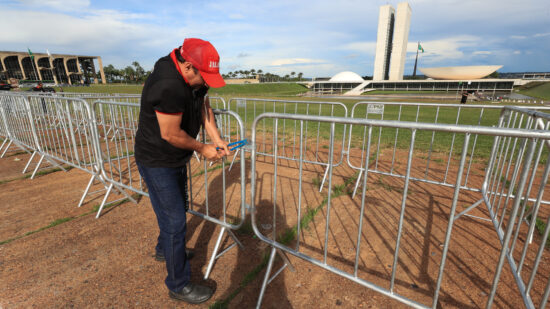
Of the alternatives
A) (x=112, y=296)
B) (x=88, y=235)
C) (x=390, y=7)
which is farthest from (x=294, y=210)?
(x=390, y=7)

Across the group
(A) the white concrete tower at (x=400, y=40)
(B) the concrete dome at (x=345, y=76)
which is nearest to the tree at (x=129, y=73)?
(B) the concrete dome at (x=345, y=76)

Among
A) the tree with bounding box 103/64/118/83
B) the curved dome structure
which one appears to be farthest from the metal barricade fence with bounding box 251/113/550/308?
the tree with bounding box 103/64/118/83

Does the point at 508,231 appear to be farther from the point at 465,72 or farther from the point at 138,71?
the point at 138,71

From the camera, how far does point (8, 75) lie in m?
71.7

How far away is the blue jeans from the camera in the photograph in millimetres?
2227

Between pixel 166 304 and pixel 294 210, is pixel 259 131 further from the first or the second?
pixel 166 304

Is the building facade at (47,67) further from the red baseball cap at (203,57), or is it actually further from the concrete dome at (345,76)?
the red baseball cap at (203,57)

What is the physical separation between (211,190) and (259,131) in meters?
5.30

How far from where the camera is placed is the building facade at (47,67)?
71188mm

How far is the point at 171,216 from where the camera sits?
2256mm

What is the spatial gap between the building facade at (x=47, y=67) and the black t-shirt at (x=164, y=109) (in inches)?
3516

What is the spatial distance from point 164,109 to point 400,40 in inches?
3404

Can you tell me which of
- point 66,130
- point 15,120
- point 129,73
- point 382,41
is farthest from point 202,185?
point 129,73

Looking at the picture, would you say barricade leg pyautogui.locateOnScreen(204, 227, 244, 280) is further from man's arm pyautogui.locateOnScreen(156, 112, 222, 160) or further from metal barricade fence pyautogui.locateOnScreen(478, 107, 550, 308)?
metal barricade fence pyautogui.locateOnScreen(478, 107, 550, 308)
